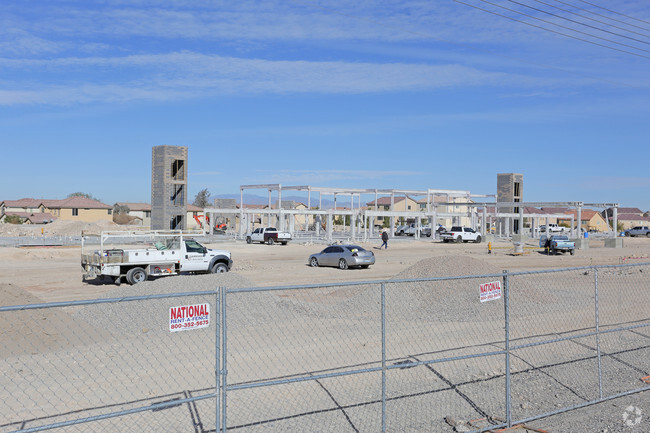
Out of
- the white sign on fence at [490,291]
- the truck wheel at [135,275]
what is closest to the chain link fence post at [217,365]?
the white sign on fence at [490,291]

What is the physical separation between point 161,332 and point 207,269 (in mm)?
12858

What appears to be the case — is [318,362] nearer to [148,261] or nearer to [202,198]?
[148,261]

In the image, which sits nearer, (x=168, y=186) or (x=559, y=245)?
(x=559, y=245)

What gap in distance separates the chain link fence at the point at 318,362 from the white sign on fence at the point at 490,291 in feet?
0.09

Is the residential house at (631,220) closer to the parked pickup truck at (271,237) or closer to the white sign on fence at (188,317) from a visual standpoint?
the parked pickup truck at (271,237)

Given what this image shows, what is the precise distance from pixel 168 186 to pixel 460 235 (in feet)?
94.3

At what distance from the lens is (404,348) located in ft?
38.0

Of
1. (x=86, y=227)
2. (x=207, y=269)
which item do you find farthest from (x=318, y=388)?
(x=86, y=227)

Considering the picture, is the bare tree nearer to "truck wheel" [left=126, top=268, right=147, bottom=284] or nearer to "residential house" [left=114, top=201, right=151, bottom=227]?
"residential house" [left=114, top=201, right=151, bottom=227]

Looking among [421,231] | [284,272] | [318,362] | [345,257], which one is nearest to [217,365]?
[318,362]

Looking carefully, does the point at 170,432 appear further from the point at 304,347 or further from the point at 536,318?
the point at 536,318

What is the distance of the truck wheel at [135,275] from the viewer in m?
23.2

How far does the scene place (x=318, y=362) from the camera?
10.7 meters

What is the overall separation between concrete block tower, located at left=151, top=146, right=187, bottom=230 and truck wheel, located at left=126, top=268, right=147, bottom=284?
27.6 meters
